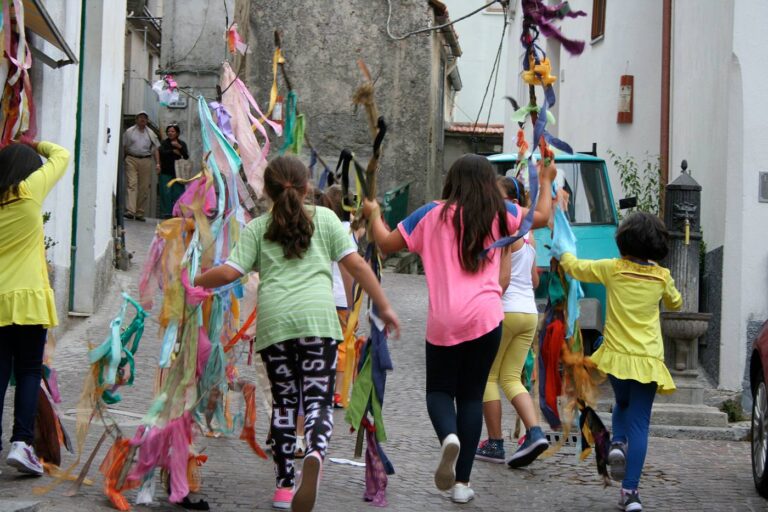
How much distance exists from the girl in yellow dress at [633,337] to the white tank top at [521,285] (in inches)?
31.9

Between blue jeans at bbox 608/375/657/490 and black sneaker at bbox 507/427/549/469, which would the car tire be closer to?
blue jeans at bbox 608/375/657/490

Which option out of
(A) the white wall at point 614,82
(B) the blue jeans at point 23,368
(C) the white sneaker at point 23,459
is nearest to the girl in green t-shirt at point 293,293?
(B) the blue jeans at point 23,368

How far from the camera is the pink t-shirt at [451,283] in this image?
250 inches

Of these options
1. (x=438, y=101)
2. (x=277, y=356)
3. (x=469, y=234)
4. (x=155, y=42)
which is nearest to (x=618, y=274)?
(x=469, y=234)

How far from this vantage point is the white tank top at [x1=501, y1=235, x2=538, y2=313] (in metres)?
7.76

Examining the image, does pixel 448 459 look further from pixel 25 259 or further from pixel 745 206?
pixel 745 206

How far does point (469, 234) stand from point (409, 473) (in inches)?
71.4

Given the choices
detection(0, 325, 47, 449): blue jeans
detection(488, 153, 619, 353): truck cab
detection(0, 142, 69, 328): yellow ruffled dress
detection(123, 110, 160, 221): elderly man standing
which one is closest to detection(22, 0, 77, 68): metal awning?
detection(0, 142, 69, 328): yellow ruffled dress

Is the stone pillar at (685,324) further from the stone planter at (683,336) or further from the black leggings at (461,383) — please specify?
the black leggings at (461,383)

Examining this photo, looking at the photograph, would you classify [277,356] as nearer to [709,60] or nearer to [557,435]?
[557,435]

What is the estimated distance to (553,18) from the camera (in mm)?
6906

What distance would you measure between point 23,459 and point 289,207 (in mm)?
1883

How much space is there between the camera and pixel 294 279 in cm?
600

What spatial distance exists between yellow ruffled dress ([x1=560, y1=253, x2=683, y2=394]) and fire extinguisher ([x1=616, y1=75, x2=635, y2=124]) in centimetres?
1137
